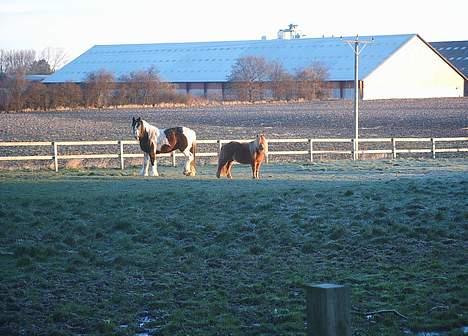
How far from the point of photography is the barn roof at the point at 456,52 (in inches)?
4066

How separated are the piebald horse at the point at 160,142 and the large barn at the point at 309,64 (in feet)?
193

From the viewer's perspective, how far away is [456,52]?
108250mm

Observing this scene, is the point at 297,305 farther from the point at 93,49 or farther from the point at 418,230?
the point at 93,49

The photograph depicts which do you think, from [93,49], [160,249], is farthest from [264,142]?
[93,49]

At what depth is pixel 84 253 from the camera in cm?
1041

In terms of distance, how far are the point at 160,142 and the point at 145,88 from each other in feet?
190

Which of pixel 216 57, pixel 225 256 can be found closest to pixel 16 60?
pixel 216 57

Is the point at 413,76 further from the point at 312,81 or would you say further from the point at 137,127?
the point at 137,127

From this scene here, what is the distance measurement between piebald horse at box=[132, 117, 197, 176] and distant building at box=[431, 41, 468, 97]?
8546 cm

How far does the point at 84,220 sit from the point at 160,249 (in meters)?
2.54

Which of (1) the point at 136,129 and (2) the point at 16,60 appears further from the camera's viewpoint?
(2) the point at 16,60

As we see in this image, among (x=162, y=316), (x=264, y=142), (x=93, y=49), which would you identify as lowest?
(x=162, y=316)

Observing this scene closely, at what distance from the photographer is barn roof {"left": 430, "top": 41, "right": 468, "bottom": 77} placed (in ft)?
339

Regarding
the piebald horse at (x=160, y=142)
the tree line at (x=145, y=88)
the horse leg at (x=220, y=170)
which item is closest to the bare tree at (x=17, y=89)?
the tree line at (x=145, y=88)
